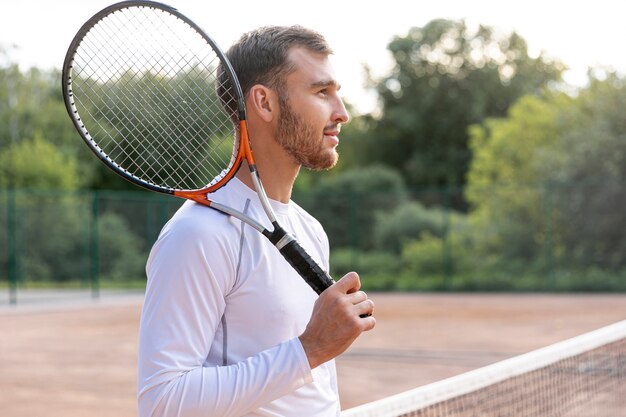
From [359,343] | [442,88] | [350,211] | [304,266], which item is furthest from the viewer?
[442,88]

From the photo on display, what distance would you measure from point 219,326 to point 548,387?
573 centimetres

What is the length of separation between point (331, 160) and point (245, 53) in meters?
0.25

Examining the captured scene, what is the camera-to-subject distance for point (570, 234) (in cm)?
1869

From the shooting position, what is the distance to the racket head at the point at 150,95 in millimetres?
1851

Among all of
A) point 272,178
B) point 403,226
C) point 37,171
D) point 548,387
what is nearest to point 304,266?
point 272,178

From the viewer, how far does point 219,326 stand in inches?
63.1

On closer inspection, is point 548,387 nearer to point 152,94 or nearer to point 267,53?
point 152,94

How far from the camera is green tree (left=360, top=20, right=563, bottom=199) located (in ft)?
138

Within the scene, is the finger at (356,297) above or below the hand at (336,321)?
above

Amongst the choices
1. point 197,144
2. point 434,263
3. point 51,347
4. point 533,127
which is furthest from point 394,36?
point 197,144

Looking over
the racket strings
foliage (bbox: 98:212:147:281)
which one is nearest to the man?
the racket strings

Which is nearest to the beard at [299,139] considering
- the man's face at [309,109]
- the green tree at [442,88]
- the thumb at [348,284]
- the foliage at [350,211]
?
the man's face at [309,109]

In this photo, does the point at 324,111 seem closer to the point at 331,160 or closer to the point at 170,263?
the point at 331,160

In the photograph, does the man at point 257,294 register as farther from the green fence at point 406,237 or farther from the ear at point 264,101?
the green fence at point 406,237
